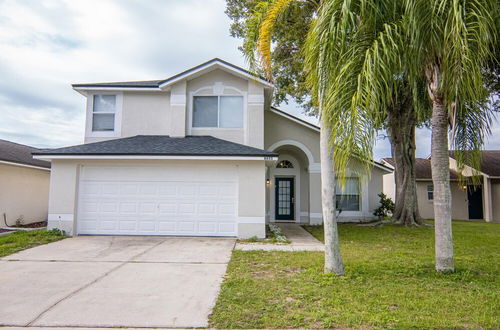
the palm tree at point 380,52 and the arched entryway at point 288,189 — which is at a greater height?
the palm tree at point 380,52

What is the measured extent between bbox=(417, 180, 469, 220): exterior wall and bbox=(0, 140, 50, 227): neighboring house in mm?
21933

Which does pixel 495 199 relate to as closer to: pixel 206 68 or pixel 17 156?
pixel 206 68

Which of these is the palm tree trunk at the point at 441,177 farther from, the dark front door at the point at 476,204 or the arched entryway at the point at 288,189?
the dark front door at the point at 476,204

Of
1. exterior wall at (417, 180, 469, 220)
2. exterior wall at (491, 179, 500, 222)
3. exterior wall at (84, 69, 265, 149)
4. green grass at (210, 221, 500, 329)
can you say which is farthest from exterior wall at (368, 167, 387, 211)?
exterior wall at (491, 179, 500, 222)

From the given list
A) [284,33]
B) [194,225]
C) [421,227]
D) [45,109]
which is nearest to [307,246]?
[194,225]

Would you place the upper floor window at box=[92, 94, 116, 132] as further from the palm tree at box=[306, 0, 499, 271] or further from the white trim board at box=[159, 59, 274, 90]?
the palm tree at box=[306, 0, 499, 271]

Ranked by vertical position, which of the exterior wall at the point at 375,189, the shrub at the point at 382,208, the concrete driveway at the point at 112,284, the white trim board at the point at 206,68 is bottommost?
the concrete driveway at the point at 112,284

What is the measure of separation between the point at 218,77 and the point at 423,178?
50.4 feet

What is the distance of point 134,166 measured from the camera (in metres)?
10.5

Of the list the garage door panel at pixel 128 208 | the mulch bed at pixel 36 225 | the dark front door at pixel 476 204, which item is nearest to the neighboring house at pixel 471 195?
the dark front door at pixel 476 204

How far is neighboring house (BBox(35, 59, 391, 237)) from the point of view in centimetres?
1016

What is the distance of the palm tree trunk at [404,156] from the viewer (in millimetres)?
13898

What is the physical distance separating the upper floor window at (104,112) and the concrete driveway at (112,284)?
562 cm

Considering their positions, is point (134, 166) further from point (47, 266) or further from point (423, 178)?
point (423, 178)
